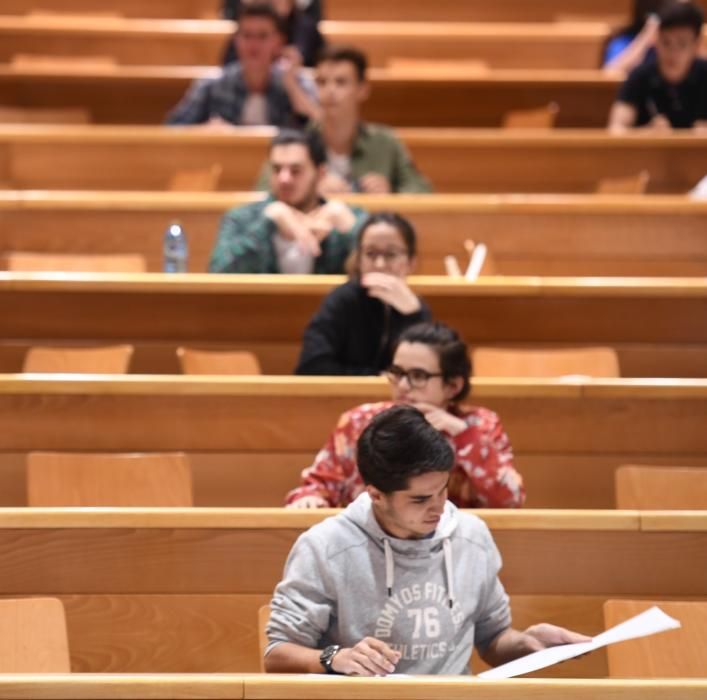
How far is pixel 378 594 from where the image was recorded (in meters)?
1.71

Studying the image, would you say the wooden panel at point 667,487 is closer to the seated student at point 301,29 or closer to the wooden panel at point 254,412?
the wooden panel at point 254,412

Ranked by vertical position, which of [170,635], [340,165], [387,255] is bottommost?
[170,635]

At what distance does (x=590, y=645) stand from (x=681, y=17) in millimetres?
2641

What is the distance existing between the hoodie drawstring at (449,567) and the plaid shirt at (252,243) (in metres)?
1.45

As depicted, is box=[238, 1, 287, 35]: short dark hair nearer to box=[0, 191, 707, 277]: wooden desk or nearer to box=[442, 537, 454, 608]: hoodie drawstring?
box=[0, 191, 707, 277]: wooden desk

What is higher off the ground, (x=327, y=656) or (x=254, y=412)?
(x=254, y=412)

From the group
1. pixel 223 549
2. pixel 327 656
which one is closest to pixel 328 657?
pixel 327 656

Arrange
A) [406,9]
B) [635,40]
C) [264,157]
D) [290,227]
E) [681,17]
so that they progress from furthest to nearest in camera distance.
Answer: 1. [406,9]
2. [635,40]
3. [681,17]
4. [264,157]
5. [290,227]

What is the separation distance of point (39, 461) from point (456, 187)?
1876mm

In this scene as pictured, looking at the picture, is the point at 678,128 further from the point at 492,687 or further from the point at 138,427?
the point at 492,687

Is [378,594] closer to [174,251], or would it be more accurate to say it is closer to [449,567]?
[449,567]

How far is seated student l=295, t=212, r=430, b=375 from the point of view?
2670mm

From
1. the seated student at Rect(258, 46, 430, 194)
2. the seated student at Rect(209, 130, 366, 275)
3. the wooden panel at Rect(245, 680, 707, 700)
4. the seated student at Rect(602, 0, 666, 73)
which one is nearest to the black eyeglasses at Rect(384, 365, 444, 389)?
the wooden panel at Rect(245, 680, 707, 700)

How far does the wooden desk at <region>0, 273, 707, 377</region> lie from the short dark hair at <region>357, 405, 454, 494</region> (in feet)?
4.05
